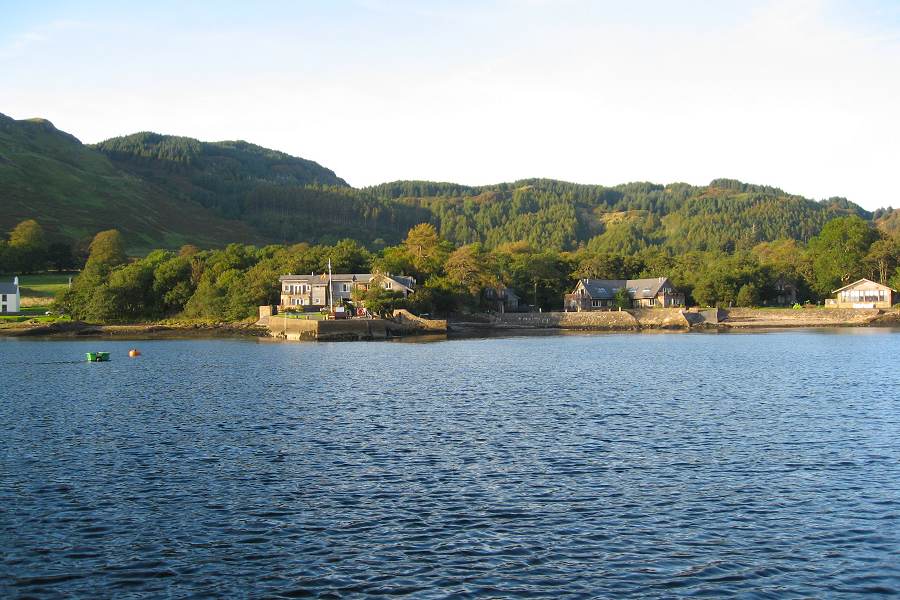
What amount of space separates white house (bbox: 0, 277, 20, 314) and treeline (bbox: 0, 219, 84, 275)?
2371cm

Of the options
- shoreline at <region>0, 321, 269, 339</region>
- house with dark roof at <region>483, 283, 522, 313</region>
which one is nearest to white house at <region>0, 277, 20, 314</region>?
shoreline at <region>0, 321, 269, 339</region>

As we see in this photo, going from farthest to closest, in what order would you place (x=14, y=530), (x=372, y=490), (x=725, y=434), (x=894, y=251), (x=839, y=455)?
(x=894, y=251)
(x=725, y=434)
(x=839, y=455)
(x=372, y=490)
(x=14, y=530)

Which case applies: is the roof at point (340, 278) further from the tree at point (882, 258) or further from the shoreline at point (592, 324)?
the tree at point (882, 258)

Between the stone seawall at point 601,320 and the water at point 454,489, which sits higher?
the stone seawall at point 601,320

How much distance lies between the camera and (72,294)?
402ft

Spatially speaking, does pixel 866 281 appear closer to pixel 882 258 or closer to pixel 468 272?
pixel 882 258

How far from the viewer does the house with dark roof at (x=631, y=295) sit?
136 meters

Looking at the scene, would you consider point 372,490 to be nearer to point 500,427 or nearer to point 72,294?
point 500,427

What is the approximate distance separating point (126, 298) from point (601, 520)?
11682 cm

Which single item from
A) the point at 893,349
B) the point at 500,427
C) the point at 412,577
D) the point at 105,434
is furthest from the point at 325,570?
the point at 893,349

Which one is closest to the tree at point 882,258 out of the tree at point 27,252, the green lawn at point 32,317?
the green lawn at point 32,317

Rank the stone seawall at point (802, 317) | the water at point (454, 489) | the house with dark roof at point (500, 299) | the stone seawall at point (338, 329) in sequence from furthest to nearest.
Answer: the house with dark roof at point (500, 299)
the stone seawall at point (802, 317)
the stone seawall at point (338, 329)
the water at point (454, 489)

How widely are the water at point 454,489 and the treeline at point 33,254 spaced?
11436 cm

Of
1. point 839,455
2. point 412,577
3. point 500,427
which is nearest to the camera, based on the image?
point 412,577
